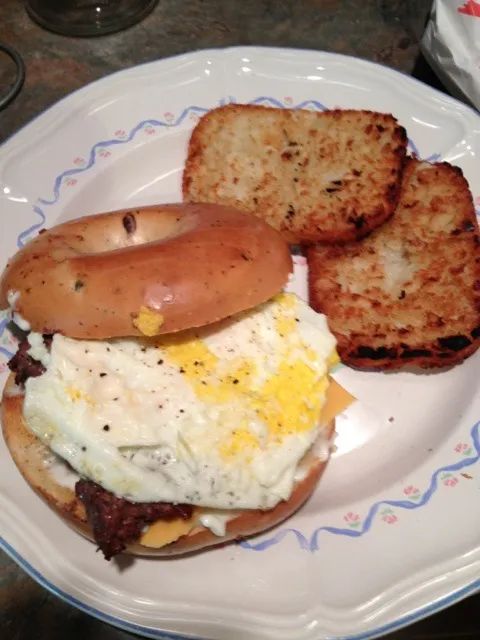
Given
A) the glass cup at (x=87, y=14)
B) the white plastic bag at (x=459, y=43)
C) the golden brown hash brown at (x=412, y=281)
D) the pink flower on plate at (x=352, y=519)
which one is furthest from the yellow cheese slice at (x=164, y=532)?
the glass cup at (x=87, y=14)

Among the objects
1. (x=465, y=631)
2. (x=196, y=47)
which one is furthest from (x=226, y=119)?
(x=465, y=631)

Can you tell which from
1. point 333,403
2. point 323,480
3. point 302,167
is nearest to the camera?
point 333,403

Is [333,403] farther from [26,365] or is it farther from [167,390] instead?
[26,365]

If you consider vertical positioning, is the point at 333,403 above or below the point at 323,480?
above

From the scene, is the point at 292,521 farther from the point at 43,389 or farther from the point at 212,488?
the point at 43,389

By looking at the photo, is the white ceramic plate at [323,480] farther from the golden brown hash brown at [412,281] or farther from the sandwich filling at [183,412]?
the sandwich filling at [183,412]

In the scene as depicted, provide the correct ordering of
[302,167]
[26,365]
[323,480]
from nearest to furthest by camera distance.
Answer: [26,365] < [323,480] < [302,167]

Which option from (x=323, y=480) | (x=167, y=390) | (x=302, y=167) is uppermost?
(x=167, y=390)

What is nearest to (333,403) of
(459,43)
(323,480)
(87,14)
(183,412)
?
(323,480)
